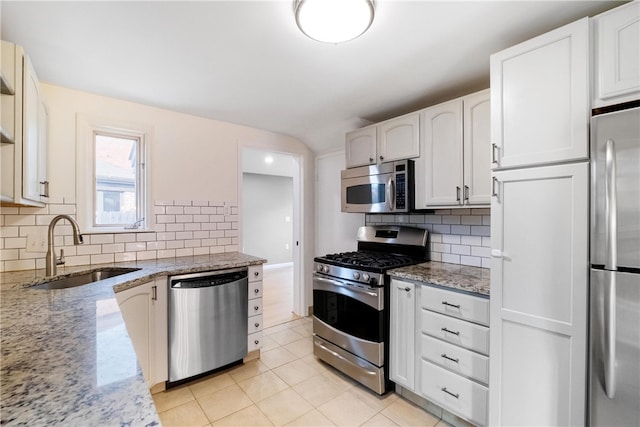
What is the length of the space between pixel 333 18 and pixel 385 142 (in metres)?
1.37

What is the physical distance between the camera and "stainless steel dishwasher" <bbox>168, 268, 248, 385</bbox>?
84.6 inches

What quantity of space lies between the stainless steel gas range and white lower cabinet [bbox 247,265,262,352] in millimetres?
503

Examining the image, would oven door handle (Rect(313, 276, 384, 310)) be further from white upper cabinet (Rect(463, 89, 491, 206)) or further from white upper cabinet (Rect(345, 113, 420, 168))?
white upper cabinet (Rect(345, 113, 420, 168))

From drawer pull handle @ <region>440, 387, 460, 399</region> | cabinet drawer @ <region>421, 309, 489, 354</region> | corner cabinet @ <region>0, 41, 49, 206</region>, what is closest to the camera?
corner cabinet @ <region>0, 41, 49, 206</region>

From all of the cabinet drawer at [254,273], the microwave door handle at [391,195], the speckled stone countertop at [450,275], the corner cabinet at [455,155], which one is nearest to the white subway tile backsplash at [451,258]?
the speckled stone countertop at [450,275]

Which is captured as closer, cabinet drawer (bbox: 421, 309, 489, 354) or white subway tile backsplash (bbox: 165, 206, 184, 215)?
cabinet drawer (bbox: 421, 309, 489, 354)

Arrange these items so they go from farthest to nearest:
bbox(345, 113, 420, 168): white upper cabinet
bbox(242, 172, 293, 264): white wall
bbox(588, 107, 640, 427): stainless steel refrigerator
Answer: bbox(242, 172, 293, 264): white wall, bbox(345, 113, 420, 168): white upper cabinet, bbox(588, 107, 640, 427): stainless steel refrigerator

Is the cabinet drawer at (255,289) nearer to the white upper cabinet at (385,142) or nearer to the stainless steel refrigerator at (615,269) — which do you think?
the white upper cabinet at (385,142)

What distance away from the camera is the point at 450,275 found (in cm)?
192

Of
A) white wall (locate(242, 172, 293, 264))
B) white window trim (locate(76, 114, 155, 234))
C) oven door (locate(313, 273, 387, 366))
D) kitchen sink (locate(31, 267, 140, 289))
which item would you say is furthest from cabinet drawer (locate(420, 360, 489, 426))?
white wall (locate(242, 172, 293, 264))

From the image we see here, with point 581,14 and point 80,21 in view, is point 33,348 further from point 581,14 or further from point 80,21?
point 581,14

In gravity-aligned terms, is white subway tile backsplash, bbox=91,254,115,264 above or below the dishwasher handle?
above

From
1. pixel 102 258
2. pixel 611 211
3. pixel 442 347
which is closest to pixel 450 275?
pixel 442 347

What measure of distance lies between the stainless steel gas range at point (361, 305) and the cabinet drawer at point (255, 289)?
1.64 ft
